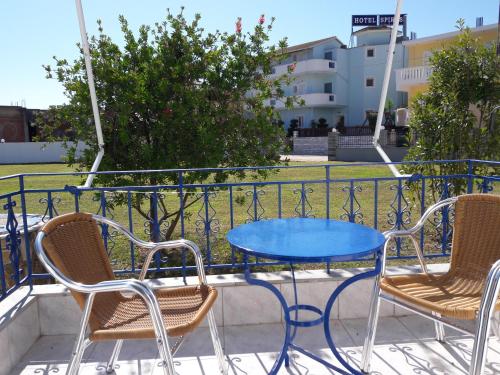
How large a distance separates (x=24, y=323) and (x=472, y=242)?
9.20ft

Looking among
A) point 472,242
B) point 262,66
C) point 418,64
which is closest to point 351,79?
point 418,64

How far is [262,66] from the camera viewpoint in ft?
16.8

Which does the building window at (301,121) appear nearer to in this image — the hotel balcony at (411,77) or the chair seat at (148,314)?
the hotel balcony at (411,77)

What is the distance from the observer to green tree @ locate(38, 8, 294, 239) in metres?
4.67

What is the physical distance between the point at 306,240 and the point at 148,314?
875mm

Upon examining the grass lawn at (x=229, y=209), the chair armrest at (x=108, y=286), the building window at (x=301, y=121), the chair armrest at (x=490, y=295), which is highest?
the building window at (x=301, y=121)

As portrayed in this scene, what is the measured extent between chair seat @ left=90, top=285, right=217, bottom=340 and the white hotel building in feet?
108

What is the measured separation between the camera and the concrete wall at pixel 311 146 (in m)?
28.5

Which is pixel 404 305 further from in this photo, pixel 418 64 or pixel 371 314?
pixel 418 64

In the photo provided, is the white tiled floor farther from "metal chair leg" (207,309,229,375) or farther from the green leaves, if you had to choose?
the green leaves

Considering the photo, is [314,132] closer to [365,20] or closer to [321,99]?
[321,99]

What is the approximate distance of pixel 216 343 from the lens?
7.41 ft

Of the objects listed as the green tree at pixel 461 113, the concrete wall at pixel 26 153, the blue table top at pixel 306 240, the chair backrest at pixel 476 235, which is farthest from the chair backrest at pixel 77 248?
the concrete wall at pixel 26 153

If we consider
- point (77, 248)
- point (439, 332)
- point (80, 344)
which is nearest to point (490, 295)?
point (439, 332)
